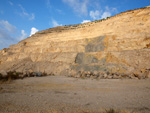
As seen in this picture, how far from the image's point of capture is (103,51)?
473 inches

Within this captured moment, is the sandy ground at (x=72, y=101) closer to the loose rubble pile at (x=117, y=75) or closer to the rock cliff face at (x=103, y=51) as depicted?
the loose rubble pile at (x=117, y=75)

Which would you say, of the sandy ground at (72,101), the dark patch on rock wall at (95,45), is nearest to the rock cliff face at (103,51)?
the dark patch on rock wall at (95,45)

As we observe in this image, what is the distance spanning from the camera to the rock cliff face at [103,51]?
967cm

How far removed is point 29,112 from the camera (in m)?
2.54

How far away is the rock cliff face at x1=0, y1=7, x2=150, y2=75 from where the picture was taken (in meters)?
9.67

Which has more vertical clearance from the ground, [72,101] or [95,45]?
[95,45]

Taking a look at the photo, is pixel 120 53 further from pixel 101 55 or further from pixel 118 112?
pixel 118 112

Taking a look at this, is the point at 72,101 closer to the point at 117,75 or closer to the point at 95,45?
the point at 117,75

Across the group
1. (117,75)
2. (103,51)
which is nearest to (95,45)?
(103,51)

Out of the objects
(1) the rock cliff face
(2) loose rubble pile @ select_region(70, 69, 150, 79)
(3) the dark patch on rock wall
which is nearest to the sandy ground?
(2) loose rubble pile @ select_region(70, 69, 150, 79)

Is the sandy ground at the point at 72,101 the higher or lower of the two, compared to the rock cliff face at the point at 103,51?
lower

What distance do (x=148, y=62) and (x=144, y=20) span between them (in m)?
7.85

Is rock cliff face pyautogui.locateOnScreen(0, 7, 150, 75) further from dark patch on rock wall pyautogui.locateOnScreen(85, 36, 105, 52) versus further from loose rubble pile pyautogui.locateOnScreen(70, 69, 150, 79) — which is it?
loose rubble pile pyautogui.locateOnScreen(70, 69, 150, 79)

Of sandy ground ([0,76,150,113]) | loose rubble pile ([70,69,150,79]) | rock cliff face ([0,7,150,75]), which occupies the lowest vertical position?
sandy ground ([0,76,150,113])
